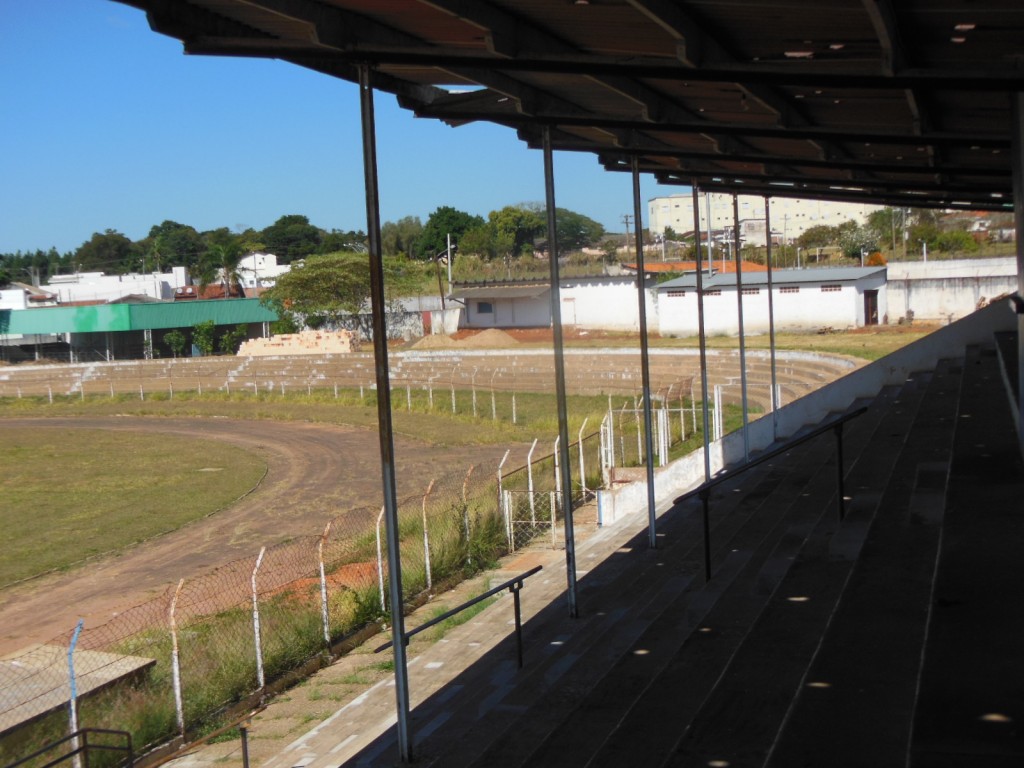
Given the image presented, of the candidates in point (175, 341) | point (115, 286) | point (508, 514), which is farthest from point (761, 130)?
point (115, 286)

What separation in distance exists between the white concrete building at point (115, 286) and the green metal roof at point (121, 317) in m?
24.5

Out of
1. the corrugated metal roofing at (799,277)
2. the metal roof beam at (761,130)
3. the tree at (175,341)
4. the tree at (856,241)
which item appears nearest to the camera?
the metal roof beam at (761,130)

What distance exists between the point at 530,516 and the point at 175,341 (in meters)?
52.4

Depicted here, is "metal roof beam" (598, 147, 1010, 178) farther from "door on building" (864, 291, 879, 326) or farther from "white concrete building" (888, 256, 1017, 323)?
"door on building" (864, 291, 879, 326)

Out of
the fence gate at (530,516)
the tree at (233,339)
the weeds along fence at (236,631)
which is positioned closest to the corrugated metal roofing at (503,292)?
the tree at (233,339)

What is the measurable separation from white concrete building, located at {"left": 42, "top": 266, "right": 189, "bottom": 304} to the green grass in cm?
5925

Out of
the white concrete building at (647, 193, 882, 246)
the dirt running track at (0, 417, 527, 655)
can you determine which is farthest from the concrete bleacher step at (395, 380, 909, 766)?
the white concrete building at (647, 193, 882, 246)

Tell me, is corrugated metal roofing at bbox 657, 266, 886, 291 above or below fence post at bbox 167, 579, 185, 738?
above

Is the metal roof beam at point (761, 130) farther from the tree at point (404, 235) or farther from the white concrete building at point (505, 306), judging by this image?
the tree at point (404, 235)

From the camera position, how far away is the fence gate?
17531 mm

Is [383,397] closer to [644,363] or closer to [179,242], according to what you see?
[644,363]

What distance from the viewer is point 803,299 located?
154 feet

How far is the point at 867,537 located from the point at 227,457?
25.3 m

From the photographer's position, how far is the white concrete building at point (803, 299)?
45719 mm
